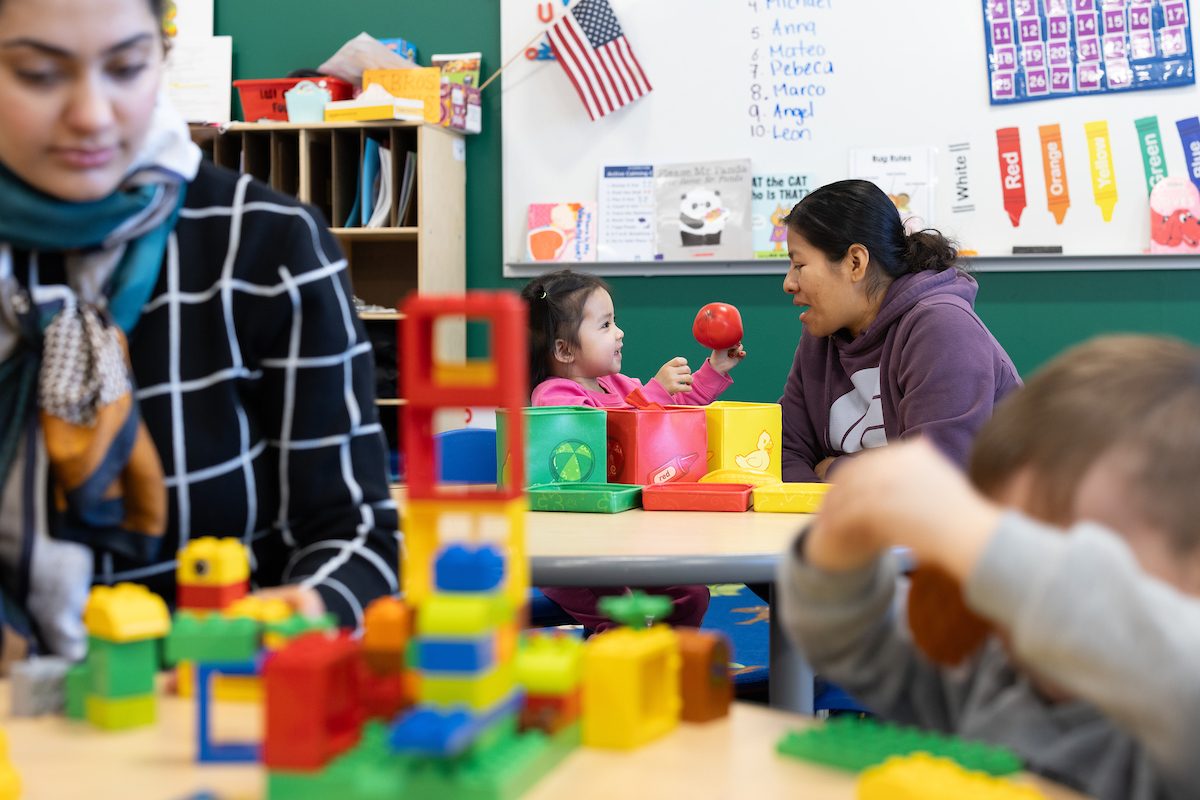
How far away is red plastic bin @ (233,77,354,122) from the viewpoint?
4090 millimetres

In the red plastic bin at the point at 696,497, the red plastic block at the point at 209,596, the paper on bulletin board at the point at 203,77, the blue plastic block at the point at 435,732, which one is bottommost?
the blue plastic block at the point at 435,732

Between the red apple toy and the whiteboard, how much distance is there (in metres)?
1.18

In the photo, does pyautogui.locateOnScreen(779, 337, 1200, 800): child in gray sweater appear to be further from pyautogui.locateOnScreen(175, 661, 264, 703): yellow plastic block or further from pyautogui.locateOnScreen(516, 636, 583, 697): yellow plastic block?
pyautogui.locateOnScreen(175, 661, 264, 703): yellow plastic block

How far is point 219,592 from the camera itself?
700 mm

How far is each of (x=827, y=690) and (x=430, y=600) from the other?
142cm

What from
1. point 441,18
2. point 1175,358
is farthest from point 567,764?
point 441,18

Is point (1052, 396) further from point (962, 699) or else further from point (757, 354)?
point (757, 354)

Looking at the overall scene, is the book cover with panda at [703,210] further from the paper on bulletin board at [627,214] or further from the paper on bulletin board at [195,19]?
the paper on bulletin board at [195,19]

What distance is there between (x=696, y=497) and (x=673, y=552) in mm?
339

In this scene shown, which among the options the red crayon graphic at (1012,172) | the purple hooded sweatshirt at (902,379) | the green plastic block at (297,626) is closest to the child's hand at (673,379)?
the purple hooded sweatshirt at (902,379)

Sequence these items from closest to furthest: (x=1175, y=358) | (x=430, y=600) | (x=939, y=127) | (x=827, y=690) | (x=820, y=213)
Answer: (x=430, y=600) → (x=1175, y=358) → (x=827, y=690) → (x=820, y=213) → (x=939, y=127)

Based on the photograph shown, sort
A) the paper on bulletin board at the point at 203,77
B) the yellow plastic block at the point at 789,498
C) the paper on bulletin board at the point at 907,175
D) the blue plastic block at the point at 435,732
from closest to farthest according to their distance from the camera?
the blue plastic block at the point at 435,732
the yellow plastic block at the point at 789,498
the paper on bulletin board at the point at 907,175
the paper on bulletin board at the point at 203,77

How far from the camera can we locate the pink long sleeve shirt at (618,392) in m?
2.36

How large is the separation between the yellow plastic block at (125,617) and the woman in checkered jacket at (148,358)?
0.44 feet
